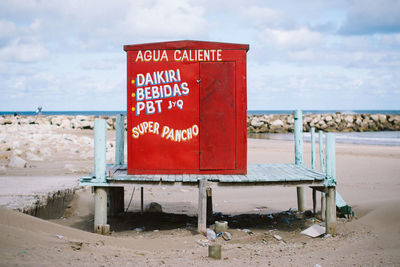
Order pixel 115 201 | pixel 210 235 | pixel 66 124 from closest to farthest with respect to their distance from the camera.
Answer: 1. pixel 210 235
2. pixel 115 201
3. pixel 66 124

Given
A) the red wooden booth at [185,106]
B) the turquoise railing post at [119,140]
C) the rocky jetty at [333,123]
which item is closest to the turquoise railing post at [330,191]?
the red wooden booth at [185,106]

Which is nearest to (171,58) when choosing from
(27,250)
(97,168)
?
(97,168)

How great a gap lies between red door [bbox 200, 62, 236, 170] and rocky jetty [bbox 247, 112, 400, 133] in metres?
37.8

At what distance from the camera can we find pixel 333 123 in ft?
156

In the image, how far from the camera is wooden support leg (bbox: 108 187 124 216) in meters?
9.53

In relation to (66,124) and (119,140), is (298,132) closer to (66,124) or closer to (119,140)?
(119,140)

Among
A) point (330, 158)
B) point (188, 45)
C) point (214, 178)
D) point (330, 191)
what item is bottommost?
point (330, 191)

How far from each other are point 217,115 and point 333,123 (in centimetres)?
4224

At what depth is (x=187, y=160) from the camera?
804cm

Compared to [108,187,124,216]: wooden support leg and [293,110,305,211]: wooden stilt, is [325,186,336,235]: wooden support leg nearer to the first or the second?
[293,110,305,211]: wooden stilt

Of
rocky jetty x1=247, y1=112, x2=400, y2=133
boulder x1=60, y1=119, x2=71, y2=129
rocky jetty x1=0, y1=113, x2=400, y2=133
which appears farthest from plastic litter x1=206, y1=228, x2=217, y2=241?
boulder x1=60, y1=119, x2=71, y2=129

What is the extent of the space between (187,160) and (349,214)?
3680 millimetres

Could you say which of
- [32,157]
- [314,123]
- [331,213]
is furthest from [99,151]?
[314,123]

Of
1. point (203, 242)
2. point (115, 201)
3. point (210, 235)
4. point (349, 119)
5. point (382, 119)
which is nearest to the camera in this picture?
point (203, 242)
